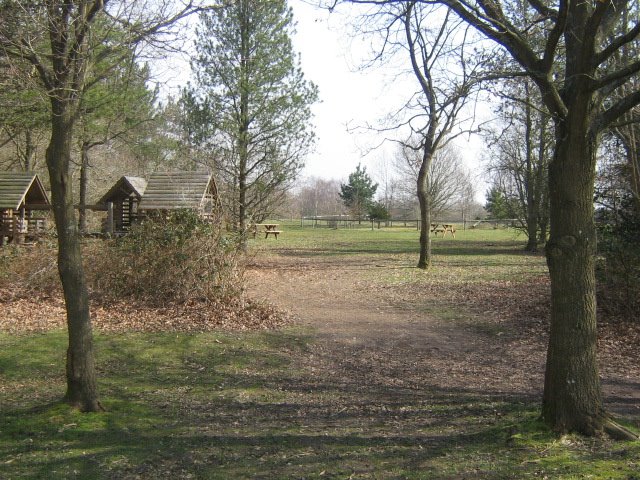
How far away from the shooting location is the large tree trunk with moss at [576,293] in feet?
15.1

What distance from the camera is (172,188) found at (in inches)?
746

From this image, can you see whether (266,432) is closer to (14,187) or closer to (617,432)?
(617,432)

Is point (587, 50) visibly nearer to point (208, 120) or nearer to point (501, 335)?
point (501, 335)

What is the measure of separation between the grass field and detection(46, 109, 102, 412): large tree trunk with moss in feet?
0.81

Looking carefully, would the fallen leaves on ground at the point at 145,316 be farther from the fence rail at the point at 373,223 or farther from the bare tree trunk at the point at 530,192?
the fence rail at the point at 373,223

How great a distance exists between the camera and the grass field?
4215mm

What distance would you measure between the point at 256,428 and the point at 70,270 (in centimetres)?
229

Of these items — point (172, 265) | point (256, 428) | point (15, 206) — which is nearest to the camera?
point (256, 428)

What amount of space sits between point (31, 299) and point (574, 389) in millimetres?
11364

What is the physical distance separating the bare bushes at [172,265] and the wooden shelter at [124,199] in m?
7.22

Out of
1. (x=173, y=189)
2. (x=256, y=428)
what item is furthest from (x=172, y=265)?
(x=173, y=189)

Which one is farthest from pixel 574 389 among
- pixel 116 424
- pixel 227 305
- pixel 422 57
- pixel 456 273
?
pixel 422 57

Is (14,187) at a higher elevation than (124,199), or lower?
higher

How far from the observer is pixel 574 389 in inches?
182
